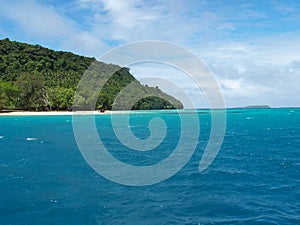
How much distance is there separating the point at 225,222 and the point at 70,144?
35.1 meters

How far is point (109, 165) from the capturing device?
32781mm

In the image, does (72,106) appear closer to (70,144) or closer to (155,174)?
(70,144)

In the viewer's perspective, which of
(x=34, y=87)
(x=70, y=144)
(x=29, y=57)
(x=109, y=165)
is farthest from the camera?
(x=29, y=57)

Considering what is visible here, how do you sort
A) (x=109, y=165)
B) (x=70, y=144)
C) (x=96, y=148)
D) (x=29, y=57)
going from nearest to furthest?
(x=109, y=165), (x=96, y=148), (x=70, y=144), (x=29, y=57)

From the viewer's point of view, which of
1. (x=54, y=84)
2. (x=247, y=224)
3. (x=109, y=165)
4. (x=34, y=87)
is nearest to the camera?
(x=247, y=224)

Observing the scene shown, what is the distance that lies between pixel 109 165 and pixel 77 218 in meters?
15.1

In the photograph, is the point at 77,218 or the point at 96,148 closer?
the point at 77,218

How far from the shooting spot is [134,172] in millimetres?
29797

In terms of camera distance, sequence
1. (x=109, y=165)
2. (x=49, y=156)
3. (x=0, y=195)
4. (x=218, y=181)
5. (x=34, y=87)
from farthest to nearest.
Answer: (x=34, y=87) → (x=49, y=156) → (x=109, y=165) → (x=218, y=181) → (x=0, y=195)

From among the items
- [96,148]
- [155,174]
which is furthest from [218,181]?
[96,148]

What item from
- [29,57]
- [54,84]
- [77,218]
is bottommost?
[77,218]

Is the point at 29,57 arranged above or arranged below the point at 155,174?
above

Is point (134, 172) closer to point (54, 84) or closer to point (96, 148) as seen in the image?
point (96, 148)

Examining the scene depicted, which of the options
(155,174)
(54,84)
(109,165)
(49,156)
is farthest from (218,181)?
(54,84)
